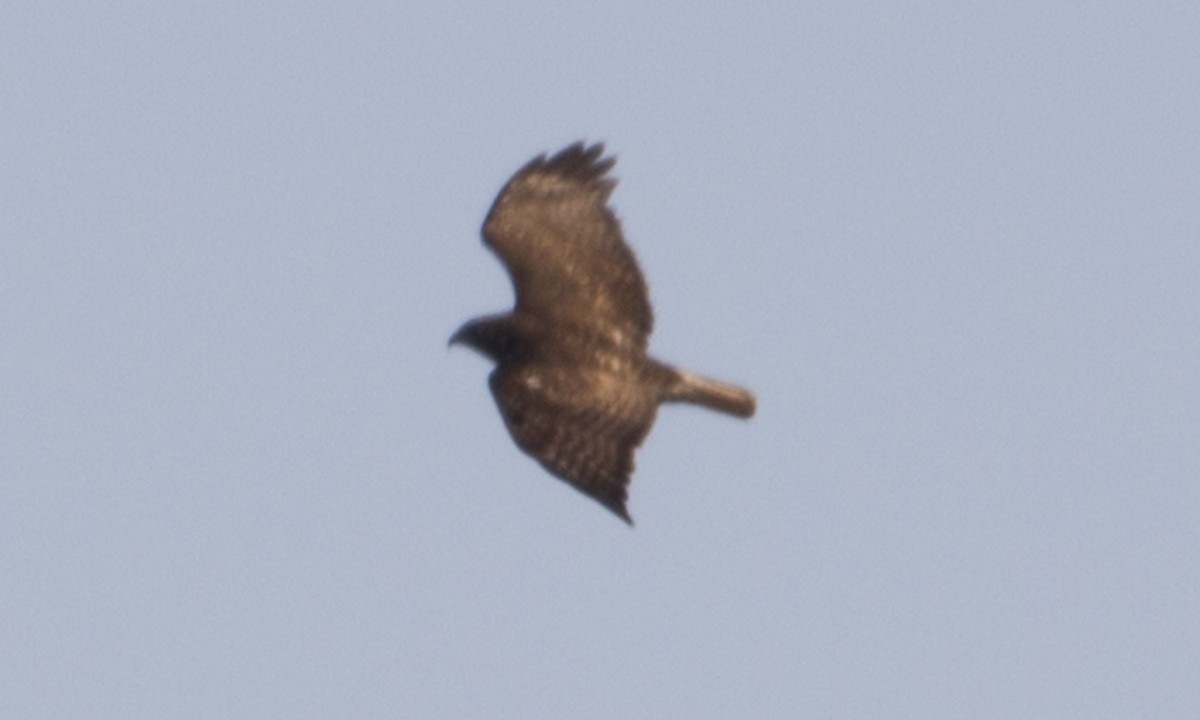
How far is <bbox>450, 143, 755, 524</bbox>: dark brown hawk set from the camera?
15.8 meters

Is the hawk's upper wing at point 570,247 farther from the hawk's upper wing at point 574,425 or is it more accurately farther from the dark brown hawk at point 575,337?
the hawk's upper wing at point 574,425

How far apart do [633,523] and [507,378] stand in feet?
5.18

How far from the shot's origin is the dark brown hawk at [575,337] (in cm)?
1579

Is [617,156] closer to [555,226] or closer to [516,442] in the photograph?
[555,226]

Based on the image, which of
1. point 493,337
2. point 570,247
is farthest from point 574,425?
point 570,247

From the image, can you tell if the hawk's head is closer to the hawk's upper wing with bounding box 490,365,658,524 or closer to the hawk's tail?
the hawk's upper wing with bounding box 490,365,658,524

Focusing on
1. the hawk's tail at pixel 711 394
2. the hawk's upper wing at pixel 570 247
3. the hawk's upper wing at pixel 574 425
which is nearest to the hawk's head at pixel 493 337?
the hawk's upper wing at pixel 570 247

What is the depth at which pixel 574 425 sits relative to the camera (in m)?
15.9

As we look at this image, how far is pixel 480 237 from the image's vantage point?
17.3m

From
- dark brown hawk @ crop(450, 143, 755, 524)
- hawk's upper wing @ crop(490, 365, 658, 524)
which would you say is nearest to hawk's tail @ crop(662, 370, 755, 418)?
dark brown hawk @ crop(450, 143, 755, 524)

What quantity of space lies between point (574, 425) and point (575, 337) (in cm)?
95

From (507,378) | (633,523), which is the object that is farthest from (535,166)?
(633,523)

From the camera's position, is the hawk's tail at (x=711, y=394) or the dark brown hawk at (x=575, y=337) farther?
the hawk's tail at (x=711, y=394)

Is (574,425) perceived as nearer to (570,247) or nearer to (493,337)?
(493,337)
